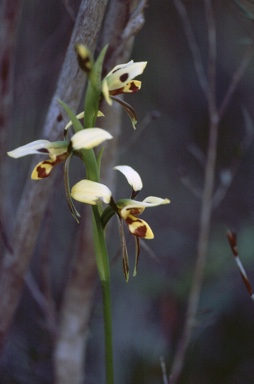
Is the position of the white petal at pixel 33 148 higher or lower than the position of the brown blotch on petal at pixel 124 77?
lower

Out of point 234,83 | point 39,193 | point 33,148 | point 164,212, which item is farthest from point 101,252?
point 164,212

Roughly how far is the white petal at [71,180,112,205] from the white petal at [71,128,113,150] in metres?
0.05

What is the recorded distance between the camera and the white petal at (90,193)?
22.3 inches

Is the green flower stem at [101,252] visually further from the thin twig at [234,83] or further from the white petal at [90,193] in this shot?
A: the thin twig at [234,83]

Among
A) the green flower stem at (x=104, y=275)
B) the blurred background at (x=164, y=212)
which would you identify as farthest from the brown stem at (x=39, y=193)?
the green flower stem at (x=104, y=275)

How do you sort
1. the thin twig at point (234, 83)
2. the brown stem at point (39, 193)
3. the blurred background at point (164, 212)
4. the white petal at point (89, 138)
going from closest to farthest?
the white petal at point (89, 138) < the brown stem at point (39, 193) < the thin twig at point (234, 83) < the blurred background at point (164, 212)

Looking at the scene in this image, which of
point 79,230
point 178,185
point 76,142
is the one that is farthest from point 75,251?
point 178,185

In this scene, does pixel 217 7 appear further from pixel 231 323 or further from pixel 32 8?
pixel 231 323

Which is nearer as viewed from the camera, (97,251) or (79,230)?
(97,251)

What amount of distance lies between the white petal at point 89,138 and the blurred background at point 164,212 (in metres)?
0.40

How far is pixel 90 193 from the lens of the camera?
57cm

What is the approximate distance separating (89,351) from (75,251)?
0.64 m

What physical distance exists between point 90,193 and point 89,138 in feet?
0.21

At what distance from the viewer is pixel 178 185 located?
2.25 m
